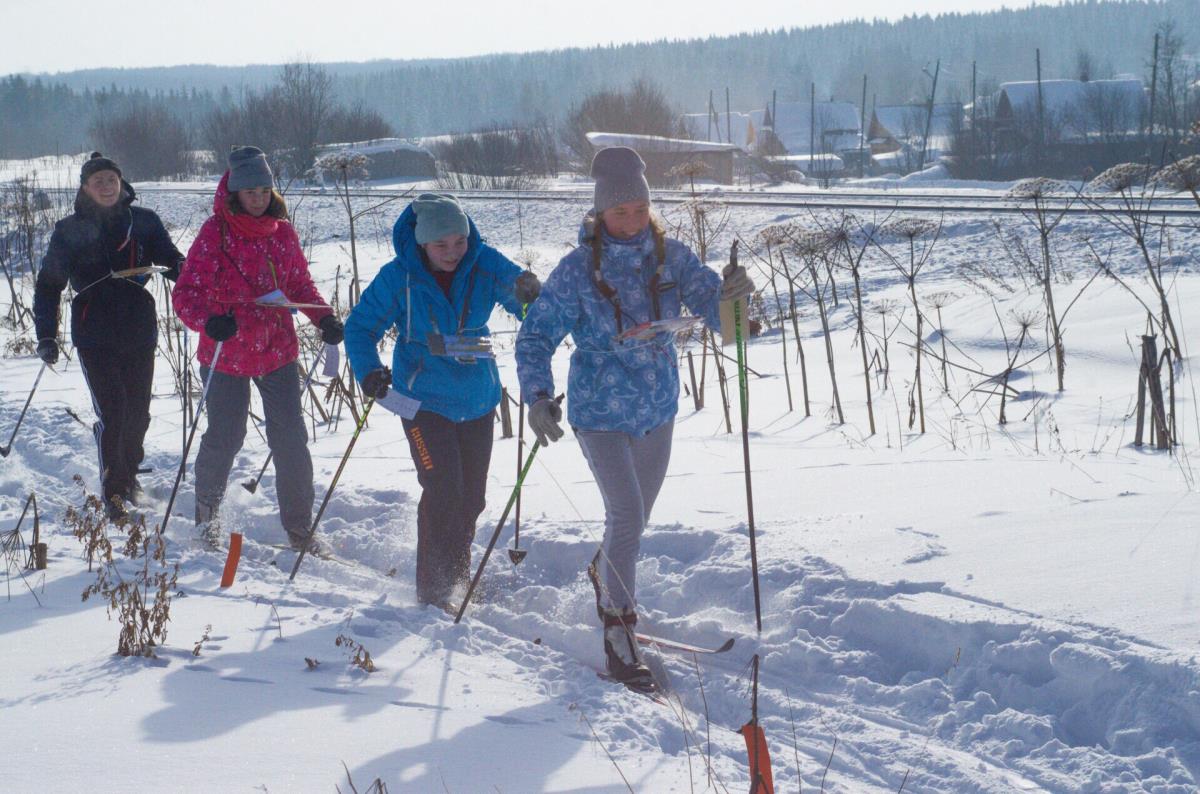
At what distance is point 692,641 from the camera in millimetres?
3936

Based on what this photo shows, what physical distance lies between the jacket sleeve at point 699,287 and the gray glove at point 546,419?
551 millimetres

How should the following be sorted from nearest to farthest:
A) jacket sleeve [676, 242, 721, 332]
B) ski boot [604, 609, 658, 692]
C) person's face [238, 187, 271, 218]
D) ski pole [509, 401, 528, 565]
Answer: ski boot [604, 609, 658, 692], jacket sleeve [676, 242, 721, 332], ski pole [509, 401, 528, 565], person's face [238, 187, 271, 218]

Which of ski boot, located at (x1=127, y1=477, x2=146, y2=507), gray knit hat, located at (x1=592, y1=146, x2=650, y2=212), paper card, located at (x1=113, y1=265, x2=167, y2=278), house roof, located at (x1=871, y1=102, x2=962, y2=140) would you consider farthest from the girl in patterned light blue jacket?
house roof, located at (x1=871, y1=102, x2=962, y2=140)

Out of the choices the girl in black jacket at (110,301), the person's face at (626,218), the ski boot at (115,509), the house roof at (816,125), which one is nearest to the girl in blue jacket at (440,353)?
the person's face at (626,218)

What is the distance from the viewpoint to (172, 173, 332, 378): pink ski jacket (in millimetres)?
4742

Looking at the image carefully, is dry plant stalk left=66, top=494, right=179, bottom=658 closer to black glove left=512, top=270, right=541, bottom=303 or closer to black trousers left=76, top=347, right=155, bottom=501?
black trousers left=76, top=347, right=155, bottom=501

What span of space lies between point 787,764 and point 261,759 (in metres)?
1.30

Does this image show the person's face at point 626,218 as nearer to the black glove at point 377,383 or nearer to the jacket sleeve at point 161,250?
the black glove at point 377,383

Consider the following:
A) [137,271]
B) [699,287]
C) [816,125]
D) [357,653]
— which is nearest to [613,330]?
[699,287]

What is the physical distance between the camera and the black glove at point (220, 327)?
15.0 ft

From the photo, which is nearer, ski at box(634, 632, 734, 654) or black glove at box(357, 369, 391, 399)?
ski at box(634, 632, 734, 654)

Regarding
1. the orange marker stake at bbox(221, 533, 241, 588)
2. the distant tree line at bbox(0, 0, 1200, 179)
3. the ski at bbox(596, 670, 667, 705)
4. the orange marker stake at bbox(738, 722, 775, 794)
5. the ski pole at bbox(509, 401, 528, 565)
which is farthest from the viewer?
the distant tree line at bbox(0, 0, 1200, 179)

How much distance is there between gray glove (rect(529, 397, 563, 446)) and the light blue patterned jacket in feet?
0.22

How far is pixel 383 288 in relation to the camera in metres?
4.13
